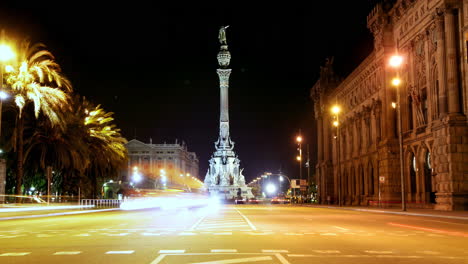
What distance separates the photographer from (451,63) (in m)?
44.2

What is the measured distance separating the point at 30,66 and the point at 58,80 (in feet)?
9.32

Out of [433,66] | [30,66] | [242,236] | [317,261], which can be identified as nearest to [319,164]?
[433,66]

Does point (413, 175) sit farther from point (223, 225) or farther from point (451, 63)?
point (223, 225)

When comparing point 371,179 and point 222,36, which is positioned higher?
point 222,36

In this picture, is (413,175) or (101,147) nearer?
(413,175)

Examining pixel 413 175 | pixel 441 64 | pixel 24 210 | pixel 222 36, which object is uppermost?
pixel 222 36

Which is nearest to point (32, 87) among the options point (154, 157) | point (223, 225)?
point (223, 225)

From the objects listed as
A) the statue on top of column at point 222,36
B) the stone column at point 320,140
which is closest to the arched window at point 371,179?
the stone column at point 320,140

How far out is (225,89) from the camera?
144 m

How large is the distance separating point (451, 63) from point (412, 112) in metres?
11.0

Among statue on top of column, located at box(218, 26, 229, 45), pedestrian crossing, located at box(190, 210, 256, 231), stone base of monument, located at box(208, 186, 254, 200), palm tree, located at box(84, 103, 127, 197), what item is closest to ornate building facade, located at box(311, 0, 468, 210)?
pedestrian crossing, located at box(190, 210, 256, 231)

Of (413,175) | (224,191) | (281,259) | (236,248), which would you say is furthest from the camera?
(224,191)

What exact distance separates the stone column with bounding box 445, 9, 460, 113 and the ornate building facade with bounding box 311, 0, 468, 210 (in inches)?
2.9

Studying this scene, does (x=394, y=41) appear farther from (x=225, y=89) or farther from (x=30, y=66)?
(x=225, y=89)
